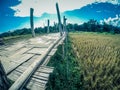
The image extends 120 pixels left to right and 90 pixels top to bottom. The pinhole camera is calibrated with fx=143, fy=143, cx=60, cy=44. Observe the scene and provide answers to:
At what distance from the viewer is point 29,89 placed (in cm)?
255

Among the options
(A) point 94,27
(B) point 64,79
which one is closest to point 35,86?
(B) point 64,79

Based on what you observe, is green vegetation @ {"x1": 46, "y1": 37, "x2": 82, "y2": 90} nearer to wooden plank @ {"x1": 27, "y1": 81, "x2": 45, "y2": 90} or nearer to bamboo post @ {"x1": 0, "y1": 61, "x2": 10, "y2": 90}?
wooden plank @ {"x1": 27, "y1": 81, "x2": 45, "y2": 90}

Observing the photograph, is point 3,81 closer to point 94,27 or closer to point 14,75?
point 14,75

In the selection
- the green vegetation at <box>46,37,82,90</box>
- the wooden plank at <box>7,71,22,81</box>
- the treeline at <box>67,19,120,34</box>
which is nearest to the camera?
the wooden plank at <box>7,71,22,81</box>

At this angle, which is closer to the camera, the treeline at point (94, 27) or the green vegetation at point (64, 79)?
the green vegetation at point (64, 79)

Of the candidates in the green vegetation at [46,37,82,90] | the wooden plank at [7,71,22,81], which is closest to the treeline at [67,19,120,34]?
the green vegetation at [46,37,82,90]

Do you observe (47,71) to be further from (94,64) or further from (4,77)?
(94,64)

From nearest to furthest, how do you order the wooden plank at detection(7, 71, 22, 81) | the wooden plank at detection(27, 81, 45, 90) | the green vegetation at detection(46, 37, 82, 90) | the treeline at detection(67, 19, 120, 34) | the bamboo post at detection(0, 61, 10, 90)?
the bamboo post at detection(0, 61, 10, 90)
the wooden plank at detection(27, 81, 45, 90)
the wooden plank at detection(7, 71, 22, 81)
the green vegetation at detection(46, 37, 82, 90)
the treeline at detection(67, 19, 120, 34)

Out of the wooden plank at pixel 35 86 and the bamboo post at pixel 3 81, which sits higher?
the bamboo post at pixel 3 81

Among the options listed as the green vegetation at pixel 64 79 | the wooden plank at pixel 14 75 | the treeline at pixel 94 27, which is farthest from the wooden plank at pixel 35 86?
the treeline at pixel 94 27

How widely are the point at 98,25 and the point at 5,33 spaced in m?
40.1

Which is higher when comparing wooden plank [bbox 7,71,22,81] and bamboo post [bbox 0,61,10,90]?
bamboo post [bbox 0,61,10,90]

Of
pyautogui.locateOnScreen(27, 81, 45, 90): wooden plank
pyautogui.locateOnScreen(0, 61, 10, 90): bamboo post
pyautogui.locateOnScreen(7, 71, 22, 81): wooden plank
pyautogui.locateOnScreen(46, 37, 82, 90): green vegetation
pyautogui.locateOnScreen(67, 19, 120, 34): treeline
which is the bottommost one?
pyautogui.locateOnScreen(46, 37, 82, 90): green vegetation

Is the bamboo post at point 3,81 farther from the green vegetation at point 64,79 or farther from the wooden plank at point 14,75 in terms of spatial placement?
the green vegetation at point 64,79
